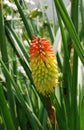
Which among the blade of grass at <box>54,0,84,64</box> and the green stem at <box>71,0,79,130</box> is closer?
the blade of grass at <box>54,0,84,64</box>

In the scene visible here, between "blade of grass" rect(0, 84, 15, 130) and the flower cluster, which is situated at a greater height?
the flower cluster

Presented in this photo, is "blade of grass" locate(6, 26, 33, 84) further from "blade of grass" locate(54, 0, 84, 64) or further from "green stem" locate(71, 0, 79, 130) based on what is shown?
"blade of grass" locate(54, 0, 84, 64)

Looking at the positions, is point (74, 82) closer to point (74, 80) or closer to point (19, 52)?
point (74, 80)

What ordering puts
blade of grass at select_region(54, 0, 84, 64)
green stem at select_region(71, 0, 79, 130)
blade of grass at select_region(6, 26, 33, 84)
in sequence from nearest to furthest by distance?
blade of grass at select_region(54, 0, 84, 64), green stem at select_region(71, 0, 79, 130), blade of grass at select_region(6, 26, 33, 84)

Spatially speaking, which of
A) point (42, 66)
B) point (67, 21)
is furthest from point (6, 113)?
point (67, 21)

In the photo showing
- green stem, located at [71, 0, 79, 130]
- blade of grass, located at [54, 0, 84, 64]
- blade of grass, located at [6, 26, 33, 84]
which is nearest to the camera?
blade of grass, located at [54, 0, 84, 64]

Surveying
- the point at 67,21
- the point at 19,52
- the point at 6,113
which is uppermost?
the point at 67,21

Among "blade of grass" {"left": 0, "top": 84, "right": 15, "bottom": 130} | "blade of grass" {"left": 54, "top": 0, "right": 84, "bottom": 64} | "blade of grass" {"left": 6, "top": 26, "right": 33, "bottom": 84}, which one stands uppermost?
"blade of grass" {"left": 54, "top": 0, "right": 84, "bottom": 64}

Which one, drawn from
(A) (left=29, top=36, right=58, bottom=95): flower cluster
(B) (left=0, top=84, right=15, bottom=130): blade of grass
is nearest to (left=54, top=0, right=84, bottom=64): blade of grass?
(A) (left=29, top=36, right=58, bottom=95): flower cluster
